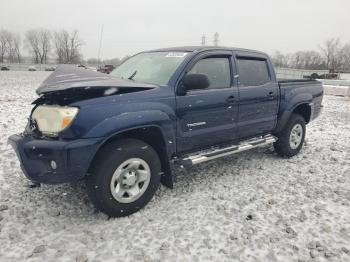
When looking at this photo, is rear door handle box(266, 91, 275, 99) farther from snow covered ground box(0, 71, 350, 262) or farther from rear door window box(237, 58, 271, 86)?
snow covered ground box(0, 71, 350, 262)

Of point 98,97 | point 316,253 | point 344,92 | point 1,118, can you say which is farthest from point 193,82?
point 344,92

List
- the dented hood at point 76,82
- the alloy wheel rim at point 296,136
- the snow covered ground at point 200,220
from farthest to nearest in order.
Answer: the alloy wheel rim at point 296,136, the dented hood at point 76,82, the snow covered ground at point 200,220

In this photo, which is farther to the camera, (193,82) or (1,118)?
(1,118)

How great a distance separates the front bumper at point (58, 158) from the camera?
3178 mm

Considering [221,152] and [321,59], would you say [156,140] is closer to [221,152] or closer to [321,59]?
[221,152]

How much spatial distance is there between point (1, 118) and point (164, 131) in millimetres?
6124

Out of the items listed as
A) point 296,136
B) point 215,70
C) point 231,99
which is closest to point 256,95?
point 231,99

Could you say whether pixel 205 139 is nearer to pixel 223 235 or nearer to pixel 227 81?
pixel 227 81

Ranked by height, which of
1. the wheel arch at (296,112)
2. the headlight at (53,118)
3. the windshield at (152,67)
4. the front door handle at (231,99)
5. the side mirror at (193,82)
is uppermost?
the windshield at (152,67)

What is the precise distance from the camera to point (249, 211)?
3.88 meters

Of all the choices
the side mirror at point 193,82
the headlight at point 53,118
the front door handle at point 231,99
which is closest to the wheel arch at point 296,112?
the front door handle at point 231,99

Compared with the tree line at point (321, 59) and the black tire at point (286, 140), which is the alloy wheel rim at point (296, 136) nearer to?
the black tire at point (286, 140)

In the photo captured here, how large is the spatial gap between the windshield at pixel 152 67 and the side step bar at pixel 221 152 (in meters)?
0.99

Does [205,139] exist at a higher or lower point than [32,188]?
higher
